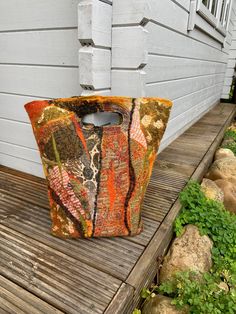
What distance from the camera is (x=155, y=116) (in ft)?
4.80

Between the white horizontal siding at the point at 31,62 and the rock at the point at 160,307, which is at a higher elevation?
the white horizontal siding at the point at 31,62

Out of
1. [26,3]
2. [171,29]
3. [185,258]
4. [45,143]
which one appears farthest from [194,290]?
[171,29]

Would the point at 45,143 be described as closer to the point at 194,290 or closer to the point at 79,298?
the point at 79,298

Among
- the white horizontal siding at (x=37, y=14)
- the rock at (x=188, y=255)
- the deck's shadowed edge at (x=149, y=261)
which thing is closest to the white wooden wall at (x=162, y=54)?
the white horizontal siding at (x=37, y=14)

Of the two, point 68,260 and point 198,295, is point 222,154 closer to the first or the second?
point 198,295

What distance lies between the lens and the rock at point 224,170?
2.90 metres

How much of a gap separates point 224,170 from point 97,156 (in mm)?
1992

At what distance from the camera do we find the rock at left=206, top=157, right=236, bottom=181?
114 inches

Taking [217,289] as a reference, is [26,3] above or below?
above

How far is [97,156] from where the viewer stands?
1462 mm

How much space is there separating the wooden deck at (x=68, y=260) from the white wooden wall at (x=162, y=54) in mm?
993

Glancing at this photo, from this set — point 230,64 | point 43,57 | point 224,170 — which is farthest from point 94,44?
point 230,64

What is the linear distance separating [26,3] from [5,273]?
6.18 ft

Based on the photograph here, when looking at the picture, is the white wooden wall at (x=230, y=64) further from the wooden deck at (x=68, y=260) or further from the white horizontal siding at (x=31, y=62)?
the white horizontal siding at (x=31, y=62)
